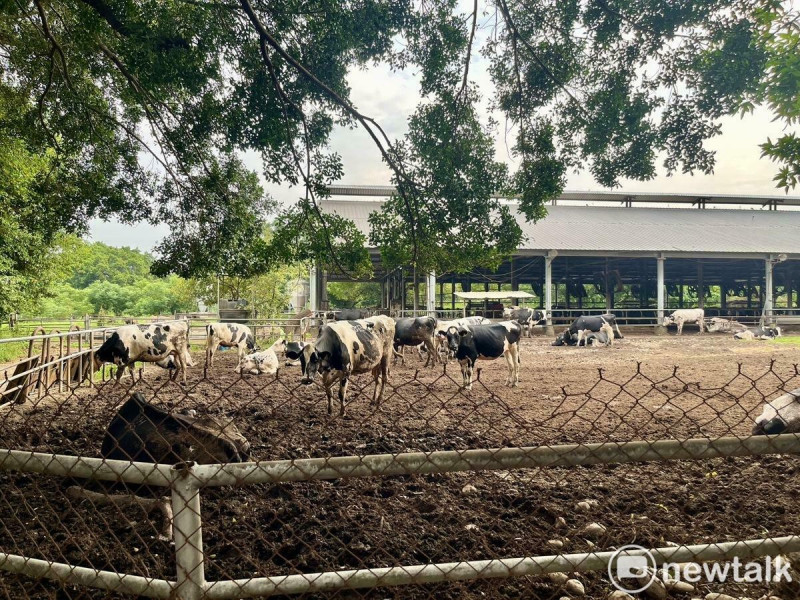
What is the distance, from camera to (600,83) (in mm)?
7008

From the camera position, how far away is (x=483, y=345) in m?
10.7

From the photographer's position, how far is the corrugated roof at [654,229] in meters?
26.0

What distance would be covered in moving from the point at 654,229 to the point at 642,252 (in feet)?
19.1

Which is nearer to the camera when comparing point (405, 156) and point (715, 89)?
point (715, 89)

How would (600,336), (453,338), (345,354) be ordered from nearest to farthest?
(345,354) → (453,338) → (600,336)

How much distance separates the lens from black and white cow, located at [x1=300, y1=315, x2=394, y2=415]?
7605mm

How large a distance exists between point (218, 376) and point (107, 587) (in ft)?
34.3

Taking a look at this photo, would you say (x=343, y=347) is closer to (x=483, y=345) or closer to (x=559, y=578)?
(x=483, y=345)

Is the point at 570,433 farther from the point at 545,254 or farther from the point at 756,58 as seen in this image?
the point at 545,254

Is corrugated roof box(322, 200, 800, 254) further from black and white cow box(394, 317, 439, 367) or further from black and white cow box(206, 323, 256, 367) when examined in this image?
black and white cow box(206, 323, 256, 367)

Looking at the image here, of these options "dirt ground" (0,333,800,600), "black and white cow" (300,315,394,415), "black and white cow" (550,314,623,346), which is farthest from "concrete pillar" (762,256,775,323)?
"black and white cow" (300,315,394,415)

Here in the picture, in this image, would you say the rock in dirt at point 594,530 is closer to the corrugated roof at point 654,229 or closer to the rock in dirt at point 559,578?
the rock in dirt at point 559,578

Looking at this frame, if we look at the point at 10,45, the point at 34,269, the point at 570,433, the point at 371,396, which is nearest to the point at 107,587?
the point at 570,433

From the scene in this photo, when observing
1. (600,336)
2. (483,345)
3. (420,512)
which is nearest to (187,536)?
(420,512)
